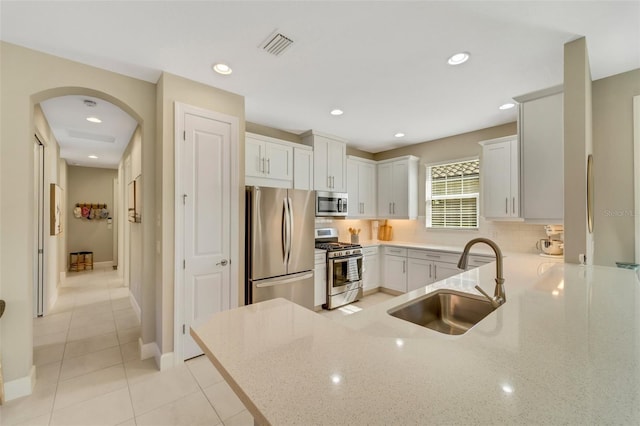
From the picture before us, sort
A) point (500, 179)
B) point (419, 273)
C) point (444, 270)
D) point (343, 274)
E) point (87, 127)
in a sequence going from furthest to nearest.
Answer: point (419, 273), point (343, 274), point (444, 270), point (87, 127), point (500, 179)

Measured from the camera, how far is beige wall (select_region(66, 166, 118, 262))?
691cm

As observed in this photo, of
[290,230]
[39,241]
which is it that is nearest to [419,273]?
[290,230]

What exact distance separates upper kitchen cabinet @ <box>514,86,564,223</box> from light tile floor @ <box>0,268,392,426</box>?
2.88 metres

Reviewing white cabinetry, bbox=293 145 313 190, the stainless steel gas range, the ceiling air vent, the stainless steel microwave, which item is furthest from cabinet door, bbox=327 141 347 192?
the ceiling air vent

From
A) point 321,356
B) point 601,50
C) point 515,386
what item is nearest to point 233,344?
point 321,356

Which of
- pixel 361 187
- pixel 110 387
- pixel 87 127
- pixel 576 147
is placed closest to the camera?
pixel 576 147

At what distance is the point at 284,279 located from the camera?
3225 millimetres

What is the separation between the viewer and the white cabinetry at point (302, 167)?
3.89 m

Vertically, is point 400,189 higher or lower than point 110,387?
higher

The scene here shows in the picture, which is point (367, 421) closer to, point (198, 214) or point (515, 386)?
point (515, 386)

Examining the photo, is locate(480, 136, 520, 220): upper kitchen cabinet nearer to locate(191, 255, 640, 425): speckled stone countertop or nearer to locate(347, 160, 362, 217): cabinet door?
locate(347, 160, 362, 217): cabinet door

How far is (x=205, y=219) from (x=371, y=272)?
2960mm

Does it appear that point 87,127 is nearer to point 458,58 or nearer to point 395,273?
point 458,58

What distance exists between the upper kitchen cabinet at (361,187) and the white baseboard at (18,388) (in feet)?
13.2
